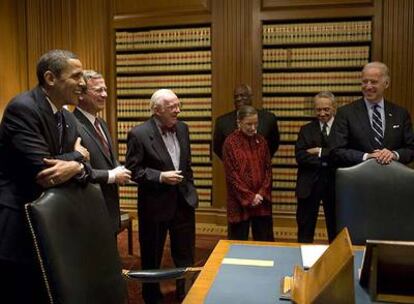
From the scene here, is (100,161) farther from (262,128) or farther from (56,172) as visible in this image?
(262,128)

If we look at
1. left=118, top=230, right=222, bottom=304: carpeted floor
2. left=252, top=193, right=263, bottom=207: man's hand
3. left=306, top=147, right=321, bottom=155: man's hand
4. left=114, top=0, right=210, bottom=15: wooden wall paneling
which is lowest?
left=118, top=230, right=222, bottom=304: carpeted floor

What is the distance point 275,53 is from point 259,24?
0.35 meters

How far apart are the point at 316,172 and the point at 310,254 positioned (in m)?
1.76

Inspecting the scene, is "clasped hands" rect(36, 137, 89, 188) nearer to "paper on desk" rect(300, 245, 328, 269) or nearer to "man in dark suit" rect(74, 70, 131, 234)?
"man in dark suit" rect(74, 70, 131, 234)

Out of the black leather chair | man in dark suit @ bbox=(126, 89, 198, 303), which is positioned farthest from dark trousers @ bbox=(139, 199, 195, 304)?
the black leather chair

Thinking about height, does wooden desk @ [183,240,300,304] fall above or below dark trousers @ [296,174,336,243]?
above

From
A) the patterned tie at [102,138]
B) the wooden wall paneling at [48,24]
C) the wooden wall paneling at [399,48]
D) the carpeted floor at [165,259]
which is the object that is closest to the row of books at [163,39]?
the wooden wall paneling at [48,24]

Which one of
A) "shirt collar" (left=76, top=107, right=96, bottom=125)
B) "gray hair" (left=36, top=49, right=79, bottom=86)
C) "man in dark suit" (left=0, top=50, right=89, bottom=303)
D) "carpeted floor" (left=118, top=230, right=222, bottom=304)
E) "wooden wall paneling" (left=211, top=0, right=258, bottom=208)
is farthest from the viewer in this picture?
"wooden wall paneling" (left=211, top=0, right=258, bottom=208)

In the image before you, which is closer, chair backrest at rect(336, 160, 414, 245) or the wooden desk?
the wooden desk

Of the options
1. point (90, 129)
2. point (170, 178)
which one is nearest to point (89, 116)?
point (90, 129)

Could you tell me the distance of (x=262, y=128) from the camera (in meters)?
4.06

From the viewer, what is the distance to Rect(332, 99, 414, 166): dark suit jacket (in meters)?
3.10

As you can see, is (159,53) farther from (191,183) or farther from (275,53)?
(191,183)

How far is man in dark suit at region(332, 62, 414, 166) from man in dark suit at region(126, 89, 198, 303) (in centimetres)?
108
